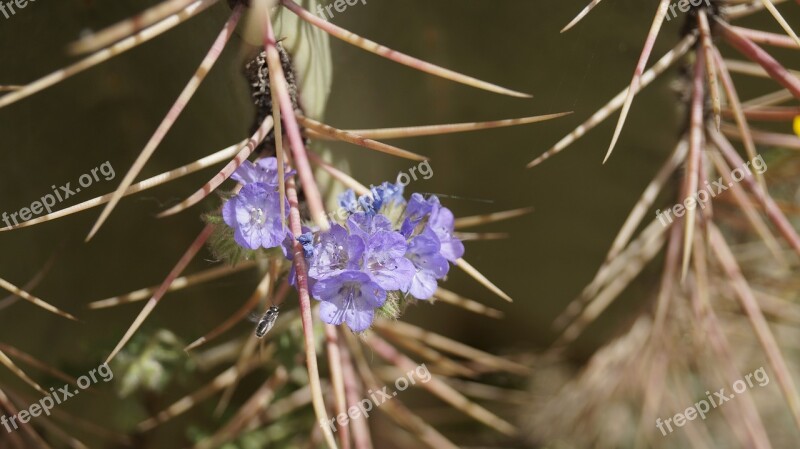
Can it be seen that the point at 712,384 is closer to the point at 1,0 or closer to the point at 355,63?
the point at 355,63

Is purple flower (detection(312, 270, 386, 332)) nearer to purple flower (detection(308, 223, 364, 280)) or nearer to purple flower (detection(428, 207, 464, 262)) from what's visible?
purple flower (detection(308, 223, 364, 280))

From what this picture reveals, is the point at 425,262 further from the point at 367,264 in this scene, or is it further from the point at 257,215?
the point at 257,215

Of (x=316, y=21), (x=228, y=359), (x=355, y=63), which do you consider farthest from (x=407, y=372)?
(x=316, y=21)

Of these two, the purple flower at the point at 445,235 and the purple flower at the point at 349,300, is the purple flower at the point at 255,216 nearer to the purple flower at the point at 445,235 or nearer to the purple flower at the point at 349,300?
the purple flower at the point at 349,300

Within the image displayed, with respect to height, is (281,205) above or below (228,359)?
below

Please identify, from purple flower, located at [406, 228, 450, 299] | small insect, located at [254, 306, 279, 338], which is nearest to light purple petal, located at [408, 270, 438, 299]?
purple flower, located at [406, 228, 450, 299]

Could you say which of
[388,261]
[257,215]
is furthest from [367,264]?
[257,215]
